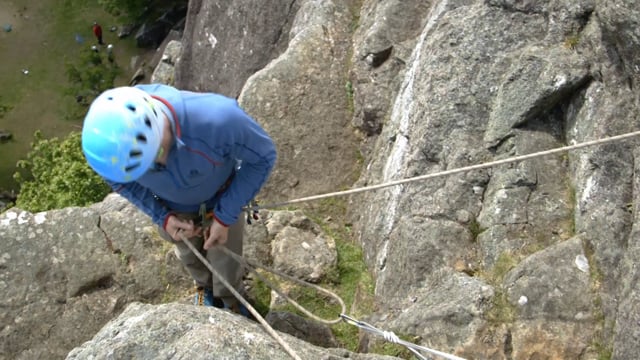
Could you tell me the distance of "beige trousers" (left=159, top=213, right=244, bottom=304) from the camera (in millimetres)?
7742

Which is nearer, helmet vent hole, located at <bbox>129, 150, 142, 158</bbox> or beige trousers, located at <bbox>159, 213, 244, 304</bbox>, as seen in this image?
helmet vent hole, located at <bbox>129, 150, 142, 158</bbox>

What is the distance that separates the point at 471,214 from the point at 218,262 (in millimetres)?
2858

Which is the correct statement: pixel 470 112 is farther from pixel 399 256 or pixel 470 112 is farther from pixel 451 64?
pixel 399 256

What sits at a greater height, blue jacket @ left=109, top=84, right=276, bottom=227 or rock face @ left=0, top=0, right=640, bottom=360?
blue jacket @ left=109, top=84, right=276, bottom=227

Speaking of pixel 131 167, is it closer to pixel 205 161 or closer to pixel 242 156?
pixel 205 161

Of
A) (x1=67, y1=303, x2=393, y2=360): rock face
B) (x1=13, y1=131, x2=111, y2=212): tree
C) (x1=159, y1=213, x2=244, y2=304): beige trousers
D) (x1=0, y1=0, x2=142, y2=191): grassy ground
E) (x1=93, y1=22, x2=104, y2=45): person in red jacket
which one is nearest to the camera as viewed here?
(x1=67, y1=303, x2=393, y2=360): rock face

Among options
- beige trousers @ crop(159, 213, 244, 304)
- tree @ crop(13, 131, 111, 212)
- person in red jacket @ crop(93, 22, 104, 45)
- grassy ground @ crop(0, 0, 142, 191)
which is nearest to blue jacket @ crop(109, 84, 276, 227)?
beige trousers @ crop(159, 213, 244, 304)

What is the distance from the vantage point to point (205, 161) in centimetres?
609

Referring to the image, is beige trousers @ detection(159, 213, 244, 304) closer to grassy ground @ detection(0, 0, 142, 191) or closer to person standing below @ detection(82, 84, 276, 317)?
person standing below @ detection(82, 84, 276, 317)

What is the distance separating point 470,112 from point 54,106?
2814 cm

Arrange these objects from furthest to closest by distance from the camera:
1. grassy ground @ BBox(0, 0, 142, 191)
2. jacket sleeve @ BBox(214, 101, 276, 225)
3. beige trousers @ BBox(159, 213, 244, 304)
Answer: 1. grassy ground @ BBox(0, 0, 142, 191)
2. beige trousers @ BBox(159, 213, 244, 304)
3. jacket sleeve @ BBox(214, 101, 276, 225)

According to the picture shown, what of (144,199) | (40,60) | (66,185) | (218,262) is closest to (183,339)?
(144,199)

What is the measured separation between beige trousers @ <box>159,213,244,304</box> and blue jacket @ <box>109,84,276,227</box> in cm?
71

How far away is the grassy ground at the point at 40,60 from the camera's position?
3266cm
